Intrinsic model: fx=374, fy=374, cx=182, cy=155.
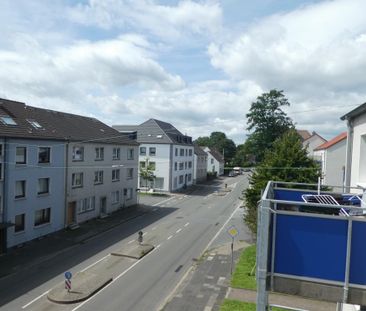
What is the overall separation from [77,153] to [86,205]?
17.0ft

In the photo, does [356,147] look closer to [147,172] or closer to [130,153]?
[130,153]

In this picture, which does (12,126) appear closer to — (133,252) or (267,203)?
(133,252)

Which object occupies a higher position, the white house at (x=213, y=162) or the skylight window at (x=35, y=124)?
the skylight window at (x=35, y=124)

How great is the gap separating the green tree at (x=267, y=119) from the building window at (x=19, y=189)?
104 feet

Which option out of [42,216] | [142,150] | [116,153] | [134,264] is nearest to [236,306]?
[134,264]

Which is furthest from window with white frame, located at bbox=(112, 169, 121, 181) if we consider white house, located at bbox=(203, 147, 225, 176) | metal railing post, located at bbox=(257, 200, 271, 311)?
white house, located at bbox=(203, 147, 225, 176)

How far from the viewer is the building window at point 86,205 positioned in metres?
34.0

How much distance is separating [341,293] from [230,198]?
50.3m

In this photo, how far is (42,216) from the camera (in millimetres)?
28781

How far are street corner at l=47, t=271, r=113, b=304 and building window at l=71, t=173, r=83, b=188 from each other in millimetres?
12566

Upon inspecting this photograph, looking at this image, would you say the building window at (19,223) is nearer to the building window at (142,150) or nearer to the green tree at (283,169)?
the green tree at (283,169)

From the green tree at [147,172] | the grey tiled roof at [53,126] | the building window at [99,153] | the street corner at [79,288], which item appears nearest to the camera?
the street corner at [79,288]

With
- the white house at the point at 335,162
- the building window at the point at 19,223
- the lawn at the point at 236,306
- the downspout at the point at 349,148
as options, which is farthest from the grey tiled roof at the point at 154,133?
the downspout at the point at 349,148

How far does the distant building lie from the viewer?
77.1m
